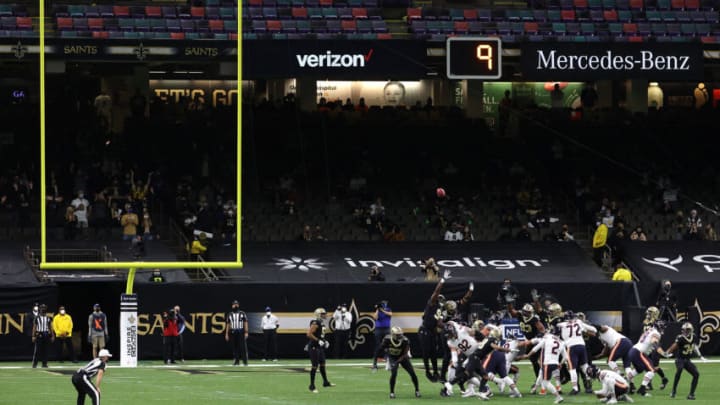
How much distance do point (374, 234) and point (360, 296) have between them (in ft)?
16.7

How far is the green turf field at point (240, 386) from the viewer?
81.2ft

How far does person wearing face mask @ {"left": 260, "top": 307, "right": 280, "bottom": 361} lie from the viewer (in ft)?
114

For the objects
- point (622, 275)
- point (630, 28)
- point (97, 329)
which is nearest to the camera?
point (97, 329)

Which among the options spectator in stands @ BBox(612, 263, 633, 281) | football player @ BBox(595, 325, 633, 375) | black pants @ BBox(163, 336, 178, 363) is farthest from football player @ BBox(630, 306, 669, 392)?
black pants @ BBox(163, 336, 178, 363)

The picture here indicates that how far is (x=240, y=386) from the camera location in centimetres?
2741

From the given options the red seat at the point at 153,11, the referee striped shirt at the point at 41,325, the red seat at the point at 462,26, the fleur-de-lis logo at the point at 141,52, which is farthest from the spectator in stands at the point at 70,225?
the red seat at the point at 462,26

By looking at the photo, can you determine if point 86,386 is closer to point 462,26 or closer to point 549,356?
point 549,356

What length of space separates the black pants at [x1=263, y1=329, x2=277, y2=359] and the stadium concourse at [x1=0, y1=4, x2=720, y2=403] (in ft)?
0.46

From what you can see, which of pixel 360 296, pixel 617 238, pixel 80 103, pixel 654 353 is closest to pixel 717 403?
pixel 654 353

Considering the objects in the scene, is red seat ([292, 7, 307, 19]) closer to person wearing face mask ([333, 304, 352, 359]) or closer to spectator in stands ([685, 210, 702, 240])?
person wearing face mask ([333, 304, 352, 359])

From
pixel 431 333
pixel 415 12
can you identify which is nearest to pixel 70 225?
pixel 415 12

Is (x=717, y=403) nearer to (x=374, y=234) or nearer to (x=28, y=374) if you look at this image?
(x=28, y=374)

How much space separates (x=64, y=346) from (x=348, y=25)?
11.8m

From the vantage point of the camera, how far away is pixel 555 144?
44.9 metres
